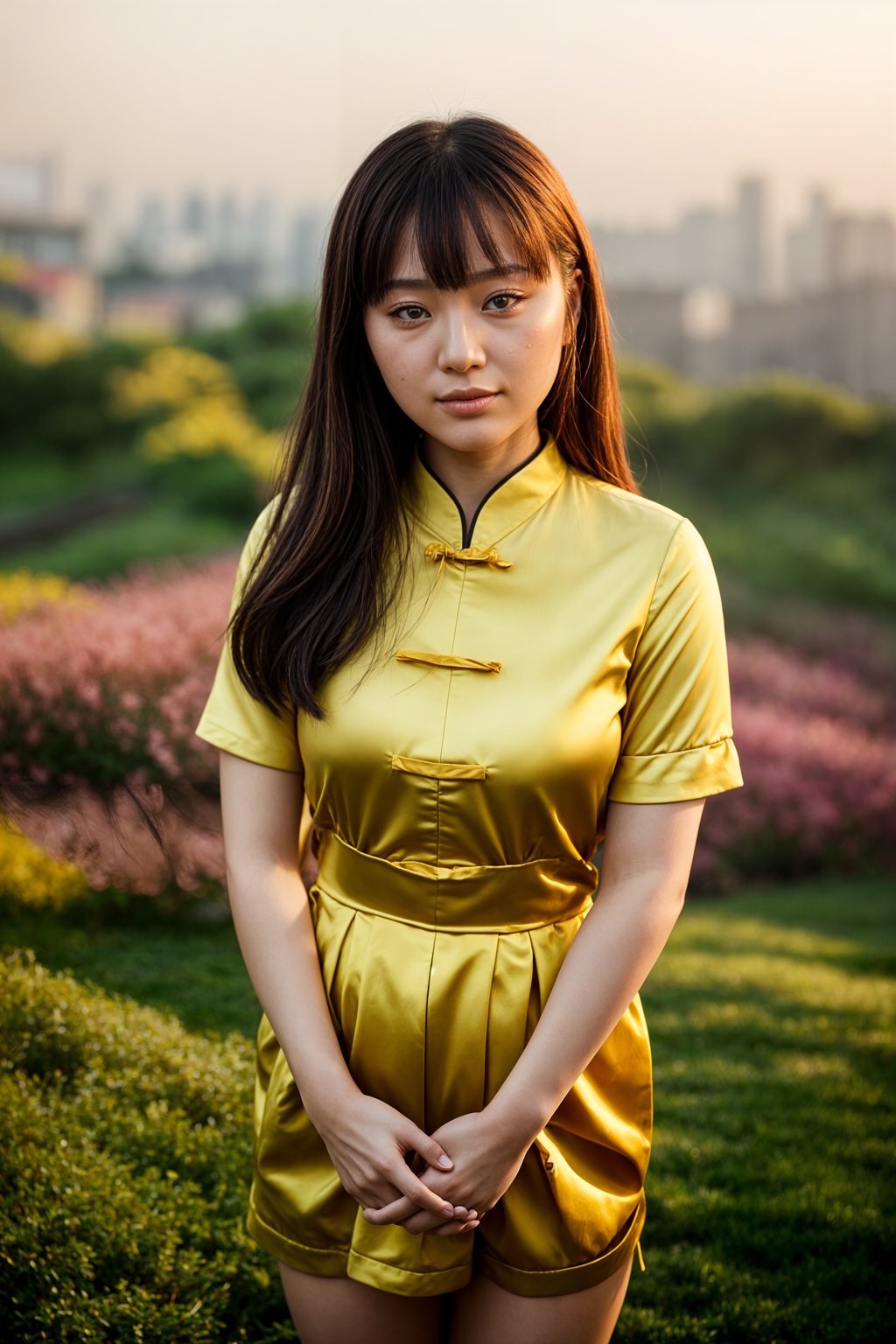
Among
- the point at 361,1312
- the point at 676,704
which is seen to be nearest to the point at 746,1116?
the point at 361,1312

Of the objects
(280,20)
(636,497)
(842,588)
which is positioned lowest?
(842,588)

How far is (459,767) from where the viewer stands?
51.5 inches

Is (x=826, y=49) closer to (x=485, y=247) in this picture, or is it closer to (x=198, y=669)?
(x=198, y=669)

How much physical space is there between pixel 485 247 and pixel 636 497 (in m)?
0.35

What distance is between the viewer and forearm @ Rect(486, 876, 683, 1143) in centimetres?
130

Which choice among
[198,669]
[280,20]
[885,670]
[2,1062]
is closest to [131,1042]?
[2,1062]

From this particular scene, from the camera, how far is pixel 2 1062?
7.14 feet

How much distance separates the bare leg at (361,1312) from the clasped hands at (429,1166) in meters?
0.17

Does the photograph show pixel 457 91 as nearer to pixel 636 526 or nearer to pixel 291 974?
pixel 636 526

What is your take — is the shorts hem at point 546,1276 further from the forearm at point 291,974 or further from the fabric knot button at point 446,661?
the fabric knot button at point 446,661

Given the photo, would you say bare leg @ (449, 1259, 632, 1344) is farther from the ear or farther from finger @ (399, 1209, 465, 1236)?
the ear

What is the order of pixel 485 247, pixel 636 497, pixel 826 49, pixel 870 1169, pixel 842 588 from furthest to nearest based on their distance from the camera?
pixel 842 588 → pixel 826 49 → pixel 870 1169 → pixel 636 497 → pixel 485 247

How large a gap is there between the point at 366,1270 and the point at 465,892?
0.45 meters

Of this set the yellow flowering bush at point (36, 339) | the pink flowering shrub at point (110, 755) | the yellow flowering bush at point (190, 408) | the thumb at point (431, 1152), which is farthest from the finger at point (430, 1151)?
the yellow flowering bush at point (36, 339)
